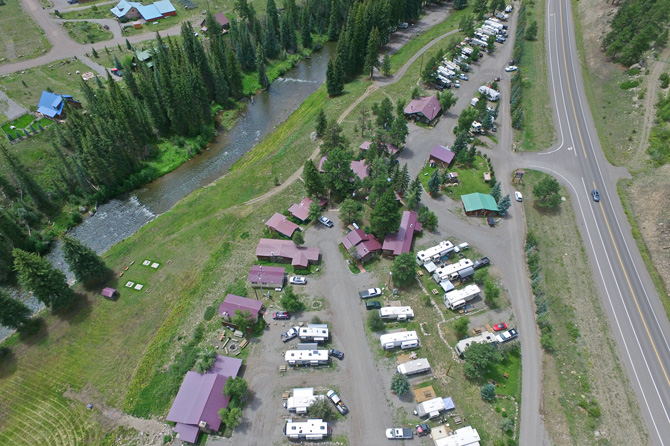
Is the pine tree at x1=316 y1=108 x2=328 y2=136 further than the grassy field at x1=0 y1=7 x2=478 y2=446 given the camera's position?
Yes

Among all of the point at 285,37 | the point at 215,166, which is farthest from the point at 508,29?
the point at 215,166

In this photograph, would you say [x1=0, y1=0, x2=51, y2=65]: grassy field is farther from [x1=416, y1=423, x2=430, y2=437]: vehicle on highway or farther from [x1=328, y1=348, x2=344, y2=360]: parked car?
[x1=416, y1=423, x2=430, y2=437]: vehicle on highway

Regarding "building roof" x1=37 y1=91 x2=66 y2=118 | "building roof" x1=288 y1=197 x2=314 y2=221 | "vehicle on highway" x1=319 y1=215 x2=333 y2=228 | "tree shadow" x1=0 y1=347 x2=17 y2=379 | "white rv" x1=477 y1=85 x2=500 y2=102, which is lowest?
"tree shadow" x1=0 y1=347 x2=17 y2=379

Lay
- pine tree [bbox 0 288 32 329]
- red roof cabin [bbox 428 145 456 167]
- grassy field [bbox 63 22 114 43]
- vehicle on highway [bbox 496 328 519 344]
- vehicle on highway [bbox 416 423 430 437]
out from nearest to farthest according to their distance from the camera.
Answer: vehicle on highway [bbox 416 423 430 437], vehicle on highway [bbox 496 328 519 344], pine tree [bbox 0 288 32 329], red roof cabin [bbox 428 145 456 167], grassy field [bbox 63 22 114 43]

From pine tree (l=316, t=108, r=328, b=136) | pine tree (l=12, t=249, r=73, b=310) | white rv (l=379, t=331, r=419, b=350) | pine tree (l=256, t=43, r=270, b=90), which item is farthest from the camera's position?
pine tree (l=256, t=43, r=270, b=90)

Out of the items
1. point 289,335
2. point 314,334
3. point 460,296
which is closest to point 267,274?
point 289,335

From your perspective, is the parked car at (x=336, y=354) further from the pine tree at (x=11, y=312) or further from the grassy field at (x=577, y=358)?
the pine tree at (x=11, y=312)

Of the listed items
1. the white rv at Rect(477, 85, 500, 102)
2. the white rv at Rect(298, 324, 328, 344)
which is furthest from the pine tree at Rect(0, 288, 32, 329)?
the white rv at Rect(477, 85, 500, 102)
